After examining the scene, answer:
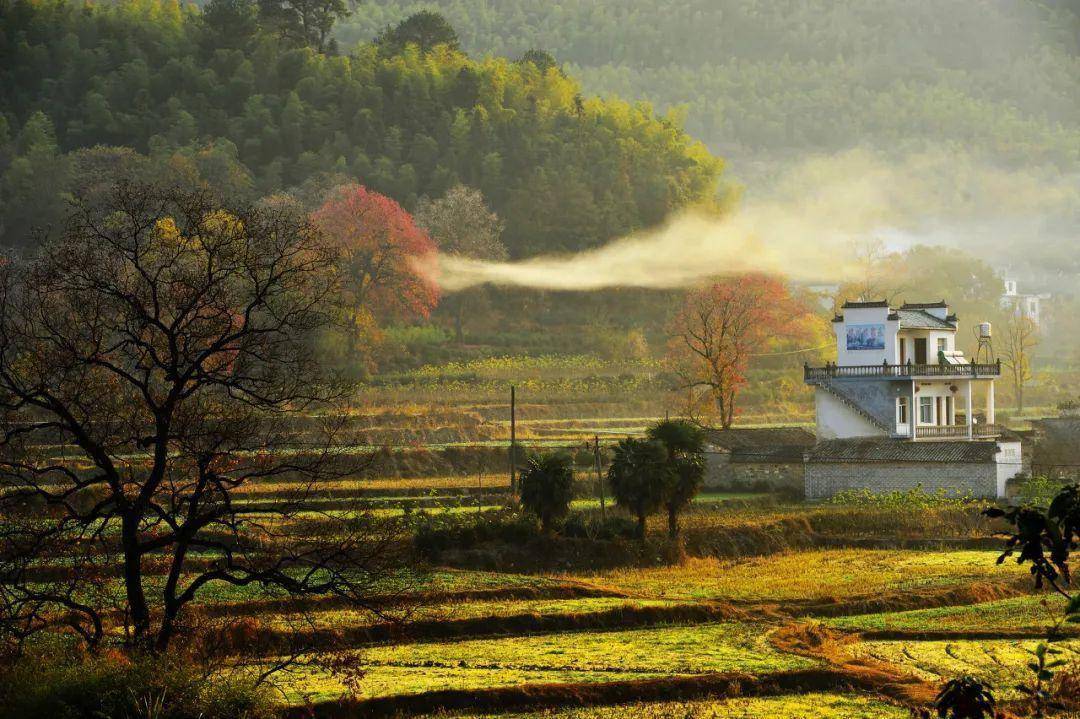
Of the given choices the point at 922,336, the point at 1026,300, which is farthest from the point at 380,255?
the point at 1026,300

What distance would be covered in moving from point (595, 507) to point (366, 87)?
5976cm

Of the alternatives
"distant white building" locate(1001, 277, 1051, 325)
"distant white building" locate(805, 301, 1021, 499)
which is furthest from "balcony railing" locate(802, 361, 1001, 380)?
"distant white building" locate(1001, 277, 1051, 325)

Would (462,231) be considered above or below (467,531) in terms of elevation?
above

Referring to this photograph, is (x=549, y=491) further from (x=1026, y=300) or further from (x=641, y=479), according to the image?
(x=1026, y=300)

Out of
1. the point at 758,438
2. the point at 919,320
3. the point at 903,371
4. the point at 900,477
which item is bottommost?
the point at 900,477

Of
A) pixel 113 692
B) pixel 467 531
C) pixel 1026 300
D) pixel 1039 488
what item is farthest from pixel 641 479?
A: pixel 1026 300

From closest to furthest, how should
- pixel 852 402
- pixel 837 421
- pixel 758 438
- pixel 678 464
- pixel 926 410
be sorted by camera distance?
pixel 678 464, pixel 852 402, pixel 837 421, pixel 758 438, pixel 926 410

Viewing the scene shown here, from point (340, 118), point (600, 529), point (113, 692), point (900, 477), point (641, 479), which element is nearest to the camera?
point (113, 692)

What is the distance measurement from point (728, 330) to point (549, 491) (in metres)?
29.8

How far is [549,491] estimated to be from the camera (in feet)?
114

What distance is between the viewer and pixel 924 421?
49.5 metres

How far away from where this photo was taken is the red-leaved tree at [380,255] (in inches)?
2687

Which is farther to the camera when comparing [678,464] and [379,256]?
[379,256]

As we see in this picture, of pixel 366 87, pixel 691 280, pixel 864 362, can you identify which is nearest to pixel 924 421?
pixel 864 362
